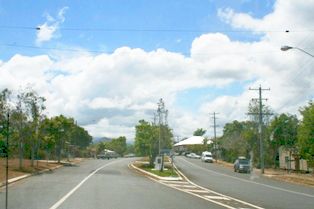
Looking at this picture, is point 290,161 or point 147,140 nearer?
point 290,161

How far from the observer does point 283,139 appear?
6875 cm

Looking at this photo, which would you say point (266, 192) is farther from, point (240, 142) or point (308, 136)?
point (240, 142)

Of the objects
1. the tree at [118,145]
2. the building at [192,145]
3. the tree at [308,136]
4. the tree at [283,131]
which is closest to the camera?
the tree at [308,136]

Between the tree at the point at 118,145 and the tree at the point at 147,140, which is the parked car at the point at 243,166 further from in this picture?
the tree at the point at 118,145

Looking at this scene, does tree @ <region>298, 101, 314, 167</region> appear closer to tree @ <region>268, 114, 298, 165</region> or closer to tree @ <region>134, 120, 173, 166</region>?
tree @ <region>268, 114, 298, 165</region>

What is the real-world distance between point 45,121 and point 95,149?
251 feet

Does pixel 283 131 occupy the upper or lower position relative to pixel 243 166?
upper

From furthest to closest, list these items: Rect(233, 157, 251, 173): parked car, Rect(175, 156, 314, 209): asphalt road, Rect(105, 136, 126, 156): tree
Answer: Rect(105, 136, 126, 156): tree < Rect(233, 157, 251, 173): parked car < Rect(175, 156, 314, 209): asphalt road

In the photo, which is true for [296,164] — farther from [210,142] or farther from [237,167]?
[210,142]

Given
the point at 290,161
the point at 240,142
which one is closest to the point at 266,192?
the point at 290,161

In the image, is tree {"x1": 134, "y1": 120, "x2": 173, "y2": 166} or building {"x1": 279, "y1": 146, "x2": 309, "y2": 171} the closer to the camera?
building {"x1": 279, "y1": 146, "x2": 309, "y2": 171}

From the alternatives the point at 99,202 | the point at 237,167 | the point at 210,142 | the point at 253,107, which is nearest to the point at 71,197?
the point at 99,202

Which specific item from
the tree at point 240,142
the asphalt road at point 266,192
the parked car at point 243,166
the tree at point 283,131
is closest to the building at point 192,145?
the tree at point 240,142

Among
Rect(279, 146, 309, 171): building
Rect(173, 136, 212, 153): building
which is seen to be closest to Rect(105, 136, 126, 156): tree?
Rect(173, 136, 212, 153): building
